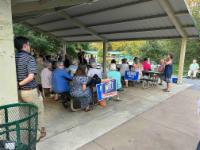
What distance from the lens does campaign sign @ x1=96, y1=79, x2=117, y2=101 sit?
442 cm

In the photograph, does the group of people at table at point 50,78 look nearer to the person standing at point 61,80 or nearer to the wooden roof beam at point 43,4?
the person standing at point 61,80

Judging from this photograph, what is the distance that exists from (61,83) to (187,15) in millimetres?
4901

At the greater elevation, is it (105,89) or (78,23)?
(78,23)

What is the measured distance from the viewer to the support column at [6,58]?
79.9 inches

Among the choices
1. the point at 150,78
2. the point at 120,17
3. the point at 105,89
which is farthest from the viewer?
the point at 150,78

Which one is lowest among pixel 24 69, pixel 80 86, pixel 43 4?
pixel 80 86

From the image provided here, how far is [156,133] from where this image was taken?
332cm

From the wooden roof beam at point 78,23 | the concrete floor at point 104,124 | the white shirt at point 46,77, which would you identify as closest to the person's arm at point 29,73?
the concrete floor at point 104,124

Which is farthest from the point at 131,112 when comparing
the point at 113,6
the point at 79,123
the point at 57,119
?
the point at 113,6

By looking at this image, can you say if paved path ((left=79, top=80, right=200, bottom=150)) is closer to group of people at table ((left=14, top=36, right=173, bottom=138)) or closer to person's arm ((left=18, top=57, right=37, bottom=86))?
group of people at table ((left=14, top=36, right=173, bottom=138))

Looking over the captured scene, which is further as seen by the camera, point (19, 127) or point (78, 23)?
point (78, 23)

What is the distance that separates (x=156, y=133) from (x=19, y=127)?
8.73ft

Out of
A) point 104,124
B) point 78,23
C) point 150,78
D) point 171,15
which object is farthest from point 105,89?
point 78,23

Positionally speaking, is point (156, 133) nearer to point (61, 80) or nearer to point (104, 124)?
point (104, 124)
